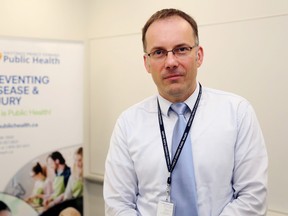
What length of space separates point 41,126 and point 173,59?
1671mm

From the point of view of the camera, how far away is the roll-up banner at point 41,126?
8.91 feet

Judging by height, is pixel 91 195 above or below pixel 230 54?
below

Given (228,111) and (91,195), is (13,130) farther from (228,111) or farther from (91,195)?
(228,111)

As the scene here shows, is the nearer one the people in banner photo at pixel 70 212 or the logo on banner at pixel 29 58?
the logo on banner at pixel 29 58

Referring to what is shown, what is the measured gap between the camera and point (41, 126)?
2.87 metres

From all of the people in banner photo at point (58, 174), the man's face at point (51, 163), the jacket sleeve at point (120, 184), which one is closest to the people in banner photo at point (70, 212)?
the people in banner photo at point (58, 174)

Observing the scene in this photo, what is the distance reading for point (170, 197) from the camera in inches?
60.8

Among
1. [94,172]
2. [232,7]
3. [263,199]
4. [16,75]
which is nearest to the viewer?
[263,199]

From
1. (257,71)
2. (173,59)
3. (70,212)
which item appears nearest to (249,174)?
(173,59)

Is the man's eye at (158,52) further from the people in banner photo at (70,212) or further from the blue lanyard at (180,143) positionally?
the people in banner photo at (70,212)

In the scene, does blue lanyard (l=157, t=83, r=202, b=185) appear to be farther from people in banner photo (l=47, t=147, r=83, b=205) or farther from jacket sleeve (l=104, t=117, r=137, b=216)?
people in banner photo (l=47, t=147, r=83, b=205)

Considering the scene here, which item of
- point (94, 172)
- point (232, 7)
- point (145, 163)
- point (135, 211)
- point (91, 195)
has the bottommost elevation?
point (91, 195)

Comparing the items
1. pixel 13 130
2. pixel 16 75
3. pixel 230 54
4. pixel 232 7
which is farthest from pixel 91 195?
pixel 232 7

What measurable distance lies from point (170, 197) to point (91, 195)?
223 cm
